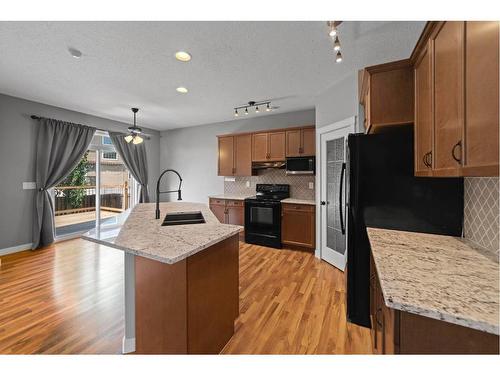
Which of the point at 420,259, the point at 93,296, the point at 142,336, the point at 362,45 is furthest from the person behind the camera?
the point at 93,296

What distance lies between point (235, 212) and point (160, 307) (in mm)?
2958

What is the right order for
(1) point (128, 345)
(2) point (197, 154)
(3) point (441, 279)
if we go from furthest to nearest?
(2) point (197, 154)
(1) point (128, 345)
(3) point (441, 279)

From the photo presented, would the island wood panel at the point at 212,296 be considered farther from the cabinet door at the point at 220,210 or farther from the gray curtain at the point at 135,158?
the gray curtain at the point at 135,158

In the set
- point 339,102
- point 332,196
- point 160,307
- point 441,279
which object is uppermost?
point 339,102

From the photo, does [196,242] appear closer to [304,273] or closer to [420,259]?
[420,259]

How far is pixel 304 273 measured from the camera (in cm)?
282

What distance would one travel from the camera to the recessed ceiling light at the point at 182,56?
2166 mm

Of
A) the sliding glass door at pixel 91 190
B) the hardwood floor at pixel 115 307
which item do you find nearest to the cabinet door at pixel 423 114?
the hardwood floor at pixel 115 307

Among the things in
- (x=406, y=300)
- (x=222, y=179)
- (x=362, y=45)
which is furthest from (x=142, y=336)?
(x=222, y=179)

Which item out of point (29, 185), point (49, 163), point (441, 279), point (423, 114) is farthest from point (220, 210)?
point (441, 279)

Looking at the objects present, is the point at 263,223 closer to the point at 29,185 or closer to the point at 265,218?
the point at 265,218

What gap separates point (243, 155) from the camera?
14.3 feet

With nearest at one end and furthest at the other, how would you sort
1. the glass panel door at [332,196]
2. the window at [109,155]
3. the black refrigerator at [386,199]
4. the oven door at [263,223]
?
the black refrigerator at [386,199] → the glass panel door at [332,196] → the oven door at [263,223] → the window at [109,155]

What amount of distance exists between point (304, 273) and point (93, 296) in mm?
2497
